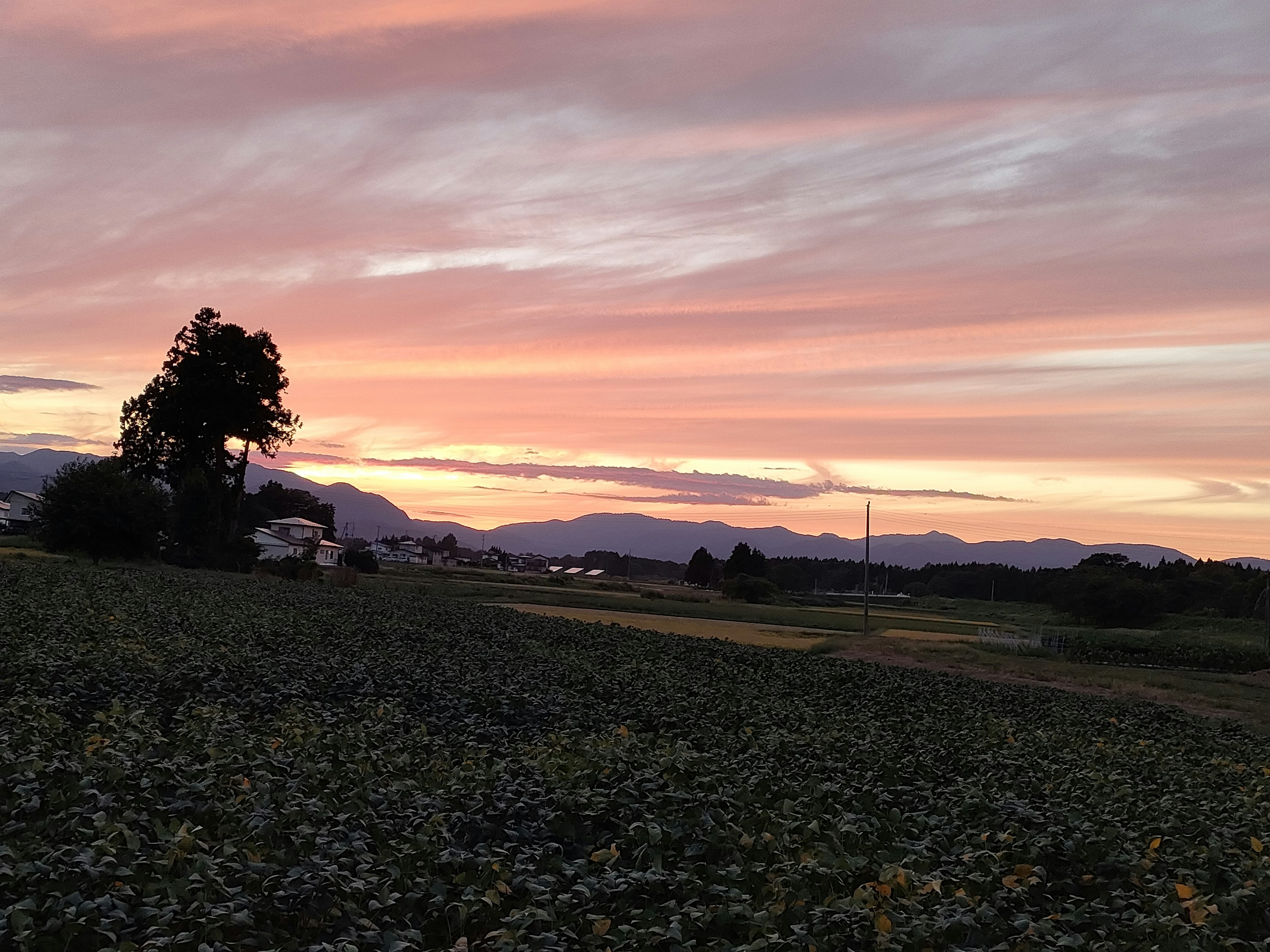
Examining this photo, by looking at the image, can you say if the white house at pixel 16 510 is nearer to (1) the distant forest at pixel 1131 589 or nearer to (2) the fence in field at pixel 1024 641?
(1) the distant forest at pixel 1131 589

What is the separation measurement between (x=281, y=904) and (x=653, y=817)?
12.9ft

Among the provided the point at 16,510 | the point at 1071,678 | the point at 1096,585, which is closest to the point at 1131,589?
the point at 1096,585

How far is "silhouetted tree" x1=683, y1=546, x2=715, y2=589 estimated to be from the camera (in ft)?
604

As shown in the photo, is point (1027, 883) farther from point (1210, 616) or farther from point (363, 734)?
point (1210, 616)

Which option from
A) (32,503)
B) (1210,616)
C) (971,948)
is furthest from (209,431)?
(1210,616)

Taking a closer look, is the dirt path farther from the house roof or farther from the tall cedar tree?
the house roof

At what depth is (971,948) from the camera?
318 inches

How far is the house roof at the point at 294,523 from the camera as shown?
156 meters

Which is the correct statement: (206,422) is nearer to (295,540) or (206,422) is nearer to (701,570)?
(295,540)

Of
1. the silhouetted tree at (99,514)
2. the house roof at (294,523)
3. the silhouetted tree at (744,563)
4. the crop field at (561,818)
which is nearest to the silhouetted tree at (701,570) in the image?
the silhouetted tree at (744,563)

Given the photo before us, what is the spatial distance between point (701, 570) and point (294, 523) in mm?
66280

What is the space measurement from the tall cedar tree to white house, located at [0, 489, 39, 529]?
259 feet

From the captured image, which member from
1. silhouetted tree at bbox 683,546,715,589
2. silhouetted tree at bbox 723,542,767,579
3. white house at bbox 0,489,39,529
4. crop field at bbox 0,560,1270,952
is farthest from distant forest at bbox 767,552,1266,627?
white house at bbox 0,489,39,529

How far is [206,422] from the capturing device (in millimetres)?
82125
